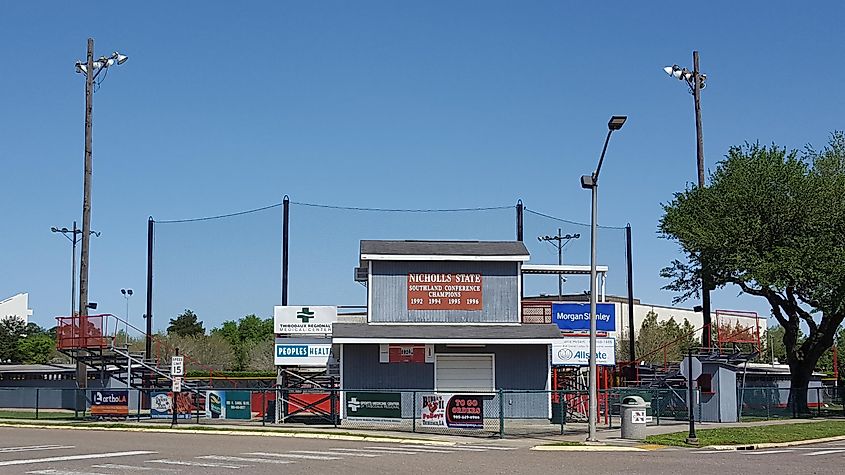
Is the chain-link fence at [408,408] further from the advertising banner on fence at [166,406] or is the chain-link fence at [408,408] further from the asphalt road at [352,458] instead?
the asphalt road at [352,458]

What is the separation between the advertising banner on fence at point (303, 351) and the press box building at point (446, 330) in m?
2.35

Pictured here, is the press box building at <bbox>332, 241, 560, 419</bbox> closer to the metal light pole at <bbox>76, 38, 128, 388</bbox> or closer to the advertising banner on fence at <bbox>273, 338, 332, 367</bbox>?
the advertising banner on fence at <bbox>273, 338, 332, 367</bbox>

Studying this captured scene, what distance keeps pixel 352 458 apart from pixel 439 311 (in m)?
14.8

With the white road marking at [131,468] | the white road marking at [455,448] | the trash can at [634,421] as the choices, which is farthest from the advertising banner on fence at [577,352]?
the white road marking at [131,468]

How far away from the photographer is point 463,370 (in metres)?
34.8

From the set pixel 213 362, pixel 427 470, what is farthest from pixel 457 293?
pixel 213 362

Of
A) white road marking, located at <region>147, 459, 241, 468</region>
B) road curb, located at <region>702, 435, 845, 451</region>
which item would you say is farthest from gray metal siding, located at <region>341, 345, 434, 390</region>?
white road marking, located at <region>147, 459, 241, 468</region>

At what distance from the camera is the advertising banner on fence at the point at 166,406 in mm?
36344

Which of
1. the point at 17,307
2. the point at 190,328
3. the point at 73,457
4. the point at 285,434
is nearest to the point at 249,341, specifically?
the point at 190,328

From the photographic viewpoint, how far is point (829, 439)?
28.7 metres

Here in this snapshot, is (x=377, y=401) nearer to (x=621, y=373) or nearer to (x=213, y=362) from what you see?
(x=621, y=373)

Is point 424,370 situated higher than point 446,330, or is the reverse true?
point 446,330

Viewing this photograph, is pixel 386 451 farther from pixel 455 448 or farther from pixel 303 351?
pixel 303 351

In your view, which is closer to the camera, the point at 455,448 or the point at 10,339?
the point at 455,448
